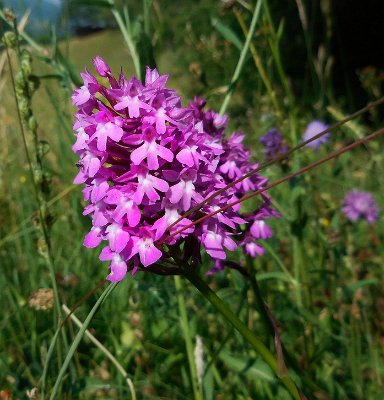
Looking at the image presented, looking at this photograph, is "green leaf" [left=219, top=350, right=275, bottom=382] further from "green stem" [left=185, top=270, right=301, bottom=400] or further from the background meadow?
"green stem" [left=185, top=270, right=301, bottom=400]

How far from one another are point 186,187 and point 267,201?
0.33 meters

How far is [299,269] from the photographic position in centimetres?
159

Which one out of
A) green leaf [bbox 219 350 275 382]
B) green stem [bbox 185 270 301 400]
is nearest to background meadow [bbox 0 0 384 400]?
green leaf [bbox 219 350 275 382]

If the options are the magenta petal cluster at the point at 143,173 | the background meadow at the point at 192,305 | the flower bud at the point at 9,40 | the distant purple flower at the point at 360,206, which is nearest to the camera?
the magenta petal cluster at the point at 143,173

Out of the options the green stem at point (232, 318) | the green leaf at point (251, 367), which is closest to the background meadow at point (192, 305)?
the green leaf at point (251, 367)

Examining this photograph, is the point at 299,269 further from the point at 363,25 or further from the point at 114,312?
the point at 363,25

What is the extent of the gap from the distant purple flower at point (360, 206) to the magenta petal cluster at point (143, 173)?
4.63 feet

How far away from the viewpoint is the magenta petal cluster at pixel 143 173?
28.9 inches

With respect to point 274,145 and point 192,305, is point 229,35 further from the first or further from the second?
point 192,305

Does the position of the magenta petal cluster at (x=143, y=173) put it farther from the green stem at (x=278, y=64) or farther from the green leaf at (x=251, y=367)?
the green stem at (x=278, y=64)

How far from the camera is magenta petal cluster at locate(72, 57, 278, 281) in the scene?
733 mm

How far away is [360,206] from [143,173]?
1.59 metres

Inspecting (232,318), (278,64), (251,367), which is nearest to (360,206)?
(278,64)

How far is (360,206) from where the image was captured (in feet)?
7.07
